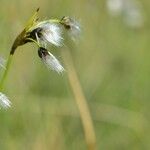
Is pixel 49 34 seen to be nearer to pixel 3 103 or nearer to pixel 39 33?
pixel 39 33

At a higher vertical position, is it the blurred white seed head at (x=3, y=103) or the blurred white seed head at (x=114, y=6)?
the blurred white seed head at (x=3, y=103)

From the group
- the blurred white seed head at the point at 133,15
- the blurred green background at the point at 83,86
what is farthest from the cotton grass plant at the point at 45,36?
the blurred white seed head at the point at 133,15

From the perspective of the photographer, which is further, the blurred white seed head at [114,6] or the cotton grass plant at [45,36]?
the blurred white seed head at [114,6]

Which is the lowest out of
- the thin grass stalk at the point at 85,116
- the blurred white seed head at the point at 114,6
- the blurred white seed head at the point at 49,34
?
the blurred white seed head at the point at 114,6

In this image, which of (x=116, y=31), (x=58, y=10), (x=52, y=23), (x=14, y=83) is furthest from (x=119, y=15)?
(x=52, y=23)

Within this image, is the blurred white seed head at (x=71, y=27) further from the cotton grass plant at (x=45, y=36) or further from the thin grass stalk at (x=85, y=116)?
the thin grass stalk at (x=85, y=116)

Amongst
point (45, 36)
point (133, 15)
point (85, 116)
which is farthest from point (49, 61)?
point (133, 15)

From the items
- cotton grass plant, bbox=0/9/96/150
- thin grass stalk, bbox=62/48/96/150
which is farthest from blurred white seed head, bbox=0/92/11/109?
thin grass stalk, bbox=62/48/96/150
